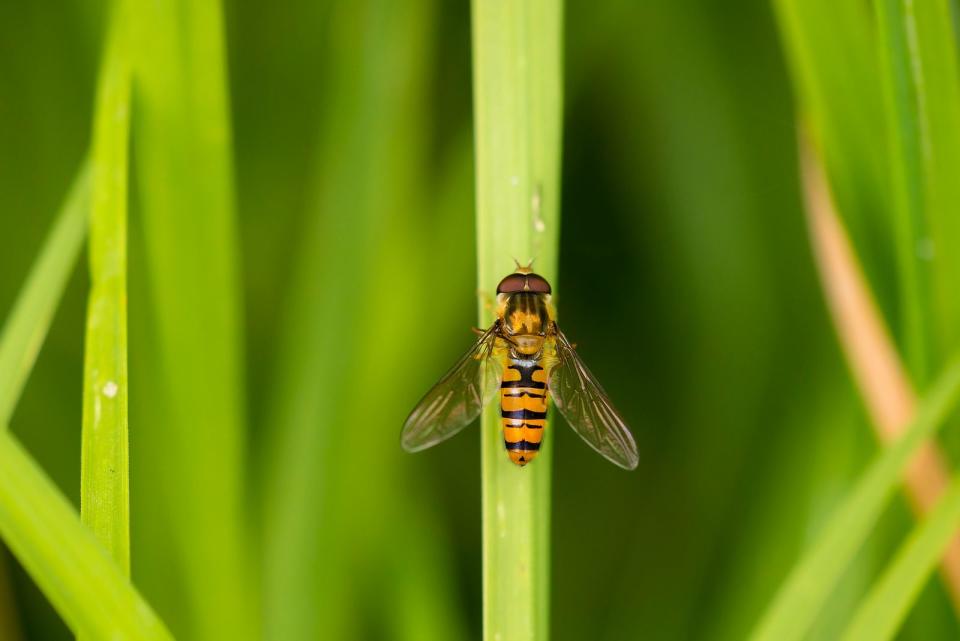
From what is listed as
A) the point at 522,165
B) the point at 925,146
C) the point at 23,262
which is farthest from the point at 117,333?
the point at 925,146

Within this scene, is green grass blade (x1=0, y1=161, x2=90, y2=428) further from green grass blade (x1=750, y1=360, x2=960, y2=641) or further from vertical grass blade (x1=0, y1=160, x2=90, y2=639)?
green grass blade (x1=750, y1=360, x2=960, y2=641)

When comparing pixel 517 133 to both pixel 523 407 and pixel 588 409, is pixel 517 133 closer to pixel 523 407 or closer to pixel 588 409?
pixel 523 407

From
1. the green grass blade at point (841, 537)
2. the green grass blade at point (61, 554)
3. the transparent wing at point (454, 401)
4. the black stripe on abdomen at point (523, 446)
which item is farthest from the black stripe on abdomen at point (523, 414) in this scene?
the green grass blade at point (61, 554)

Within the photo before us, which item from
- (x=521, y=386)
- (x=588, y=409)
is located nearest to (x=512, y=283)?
(x=521, y=386)

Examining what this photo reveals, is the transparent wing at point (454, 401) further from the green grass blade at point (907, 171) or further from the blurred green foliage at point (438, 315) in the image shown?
the green grass blade at point (907, 171)

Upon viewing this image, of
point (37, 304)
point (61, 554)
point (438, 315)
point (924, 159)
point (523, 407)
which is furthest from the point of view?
point (438, 315)

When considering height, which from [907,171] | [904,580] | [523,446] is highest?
[907,171]
